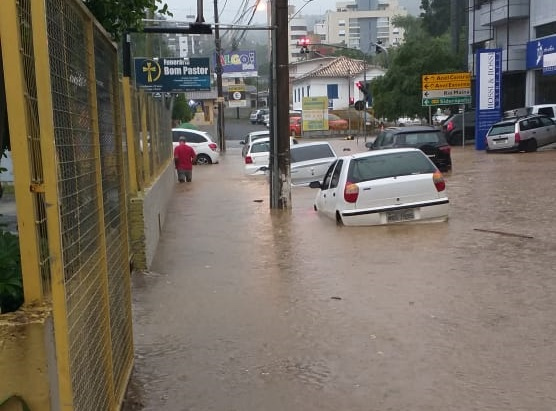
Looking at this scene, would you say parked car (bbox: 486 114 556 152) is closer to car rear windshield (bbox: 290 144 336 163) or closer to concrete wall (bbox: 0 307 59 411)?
car rear windshield (bbox: 290 144 336 163)

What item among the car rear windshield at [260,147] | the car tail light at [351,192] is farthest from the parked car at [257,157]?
the car tail light at [351,192]

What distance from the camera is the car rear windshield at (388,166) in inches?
490

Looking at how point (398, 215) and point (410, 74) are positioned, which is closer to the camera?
point (398, 215)

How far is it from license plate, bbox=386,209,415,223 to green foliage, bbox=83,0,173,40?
6.31 metres

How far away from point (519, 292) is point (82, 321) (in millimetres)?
5584

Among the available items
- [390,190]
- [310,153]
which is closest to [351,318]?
[390,190]

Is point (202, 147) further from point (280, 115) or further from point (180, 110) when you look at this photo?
point (180, 110)

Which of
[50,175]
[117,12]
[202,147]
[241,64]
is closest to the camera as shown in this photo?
[50,175]

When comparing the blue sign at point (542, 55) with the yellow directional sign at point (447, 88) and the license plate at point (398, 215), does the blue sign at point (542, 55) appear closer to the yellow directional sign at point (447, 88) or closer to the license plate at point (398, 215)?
the yellow directional sign at point (447, 88)

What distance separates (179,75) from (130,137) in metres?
17.4

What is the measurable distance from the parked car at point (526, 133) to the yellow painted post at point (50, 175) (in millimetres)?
30292

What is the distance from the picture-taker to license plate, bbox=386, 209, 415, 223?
1233cm

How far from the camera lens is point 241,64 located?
48.0m

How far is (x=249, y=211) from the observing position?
54.7 feet
